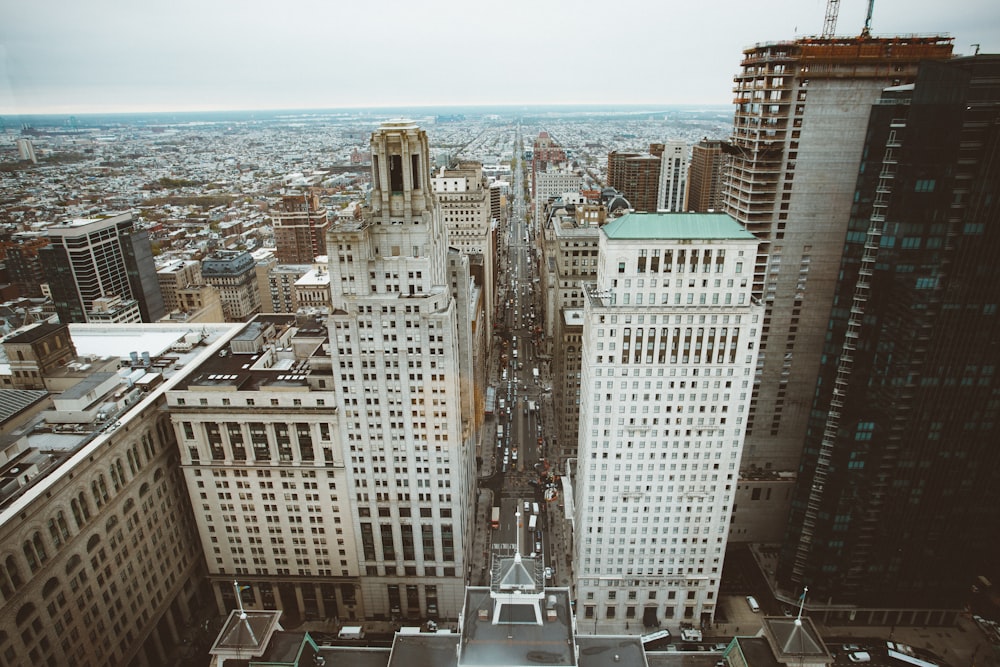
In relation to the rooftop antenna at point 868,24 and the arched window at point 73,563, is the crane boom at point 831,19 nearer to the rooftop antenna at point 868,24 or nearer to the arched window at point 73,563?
the rooftop antenna at point 868,24

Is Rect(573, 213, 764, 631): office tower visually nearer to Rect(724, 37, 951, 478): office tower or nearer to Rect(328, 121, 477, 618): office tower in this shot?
Rect(328, 121, 477, 618): office tower

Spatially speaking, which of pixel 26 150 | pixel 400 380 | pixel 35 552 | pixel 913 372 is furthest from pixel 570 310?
pixel 26 150

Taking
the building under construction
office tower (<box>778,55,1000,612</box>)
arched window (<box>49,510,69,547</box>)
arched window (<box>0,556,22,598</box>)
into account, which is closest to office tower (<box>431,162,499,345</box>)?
the building under construction

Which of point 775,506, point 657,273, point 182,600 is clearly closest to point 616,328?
point 657,273

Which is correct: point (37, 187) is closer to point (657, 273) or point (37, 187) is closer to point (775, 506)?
point (657, 273)

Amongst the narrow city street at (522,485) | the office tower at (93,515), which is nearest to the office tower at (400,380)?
the narrow city street at (522,485)

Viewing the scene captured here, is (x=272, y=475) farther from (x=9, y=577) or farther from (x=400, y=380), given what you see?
(x=9, y=577)
